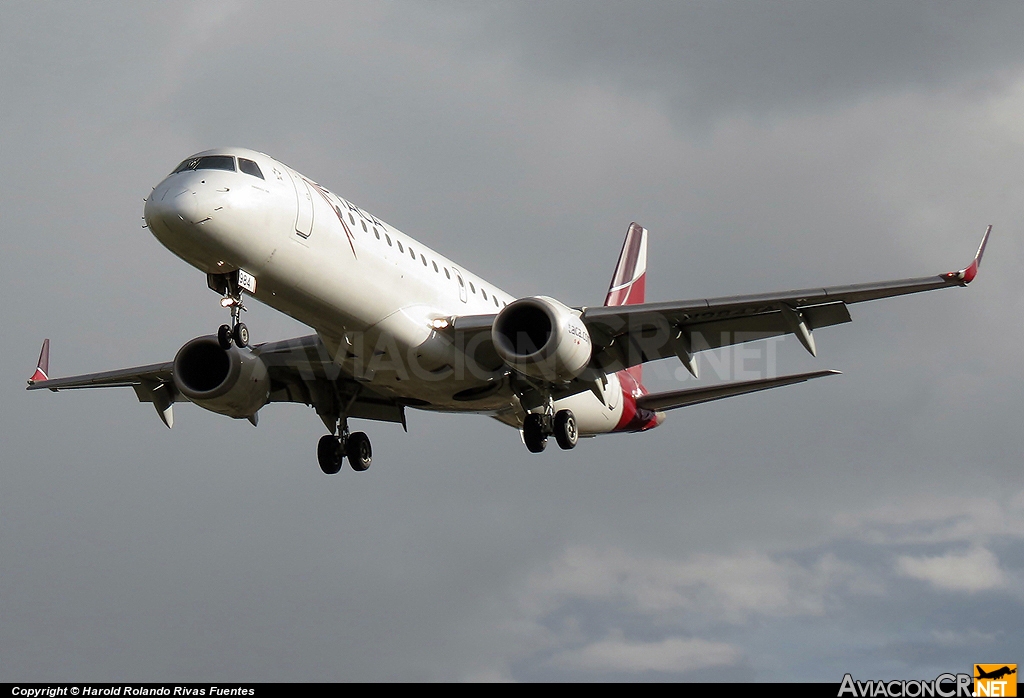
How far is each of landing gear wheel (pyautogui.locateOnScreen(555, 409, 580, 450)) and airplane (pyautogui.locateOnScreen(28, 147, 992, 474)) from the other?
0.05 m

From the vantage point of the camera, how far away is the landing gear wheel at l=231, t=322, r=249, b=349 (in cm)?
2525

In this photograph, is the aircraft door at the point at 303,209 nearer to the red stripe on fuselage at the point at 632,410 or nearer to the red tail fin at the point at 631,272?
the red stripe on fuselage at the point at 632,410

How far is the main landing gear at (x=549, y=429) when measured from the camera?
101ft

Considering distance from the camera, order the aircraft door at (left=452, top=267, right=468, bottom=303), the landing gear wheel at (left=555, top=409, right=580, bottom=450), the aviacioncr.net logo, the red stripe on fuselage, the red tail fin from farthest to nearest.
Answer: the red tail fin → the red stripe on fuselage → the landing gear wheel at (left=555, top=409, right=580, bottom=450) → the aircraft door at (left=452, top=267, right=468, bottom=303) → the aviacioncr.net logo

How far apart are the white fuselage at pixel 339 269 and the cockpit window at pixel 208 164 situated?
152 mm

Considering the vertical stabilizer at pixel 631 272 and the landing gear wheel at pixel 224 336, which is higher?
the vertical stabilizer at pixel 631 272

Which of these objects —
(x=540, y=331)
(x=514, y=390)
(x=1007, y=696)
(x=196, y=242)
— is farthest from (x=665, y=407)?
(x=196, y=242)

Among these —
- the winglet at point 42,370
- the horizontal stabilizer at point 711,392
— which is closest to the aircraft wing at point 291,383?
the winglet at point 42,370

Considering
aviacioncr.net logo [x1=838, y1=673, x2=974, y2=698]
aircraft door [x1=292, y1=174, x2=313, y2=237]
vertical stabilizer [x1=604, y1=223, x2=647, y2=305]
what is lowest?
aviacioncr.net logo [x1=838, y1=673, x2=974, y2=698]

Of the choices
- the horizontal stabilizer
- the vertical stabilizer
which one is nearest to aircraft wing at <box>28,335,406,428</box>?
the horizontal stabilizer

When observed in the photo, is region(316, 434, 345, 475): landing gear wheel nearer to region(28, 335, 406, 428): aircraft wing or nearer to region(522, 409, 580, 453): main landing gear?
region(28, 335, 406, 428): aircraft wing

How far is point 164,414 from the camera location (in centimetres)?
3400

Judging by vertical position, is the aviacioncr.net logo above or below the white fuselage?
below

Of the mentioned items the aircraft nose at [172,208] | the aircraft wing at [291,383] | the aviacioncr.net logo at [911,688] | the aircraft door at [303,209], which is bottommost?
the aviacioncr.net logo at [911,688]
